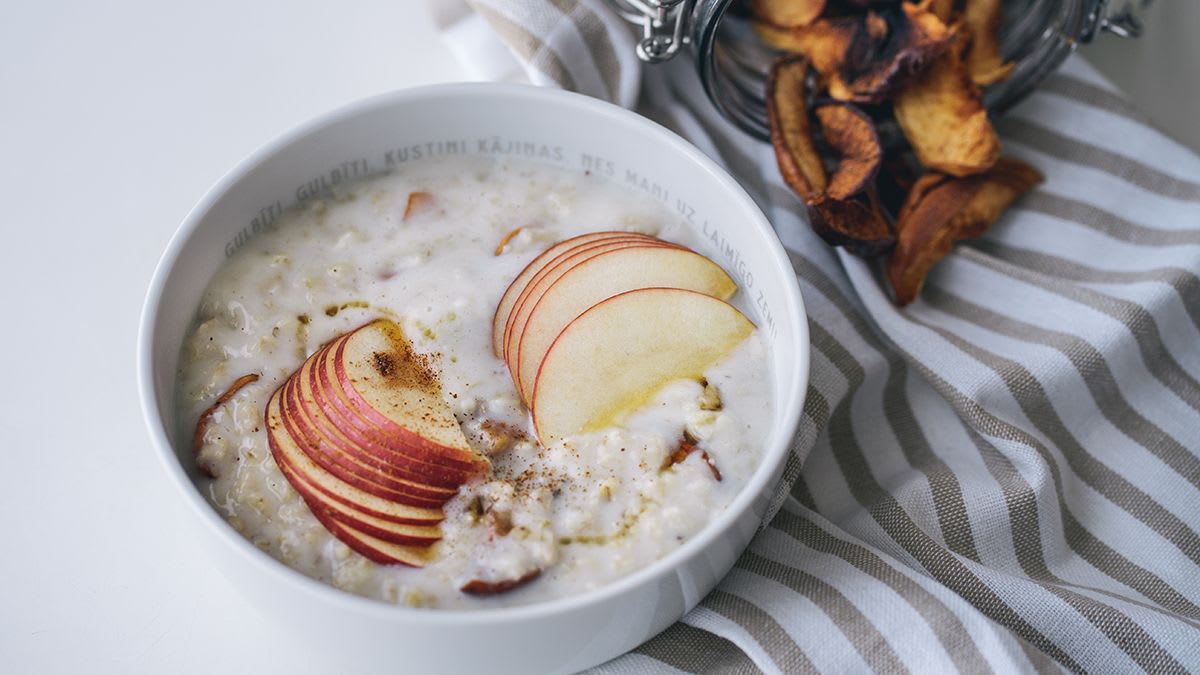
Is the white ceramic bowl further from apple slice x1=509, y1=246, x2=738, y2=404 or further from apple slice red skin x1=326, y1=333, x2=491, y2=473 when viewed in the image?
apple slice red skin x1=326, y1=333, x2=491, y2=473

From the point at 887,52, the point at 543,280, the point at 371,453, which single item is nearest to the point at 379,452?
the point at 371,453

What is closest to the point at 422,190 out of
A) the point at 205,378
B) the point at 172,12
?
the point at 205,378

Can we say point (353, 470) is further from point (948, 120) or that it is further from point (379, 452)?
point (948, 120)

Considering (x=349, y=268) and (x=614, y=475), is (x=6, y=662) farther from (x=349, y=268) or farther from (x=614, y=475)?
(x=614, y=475)

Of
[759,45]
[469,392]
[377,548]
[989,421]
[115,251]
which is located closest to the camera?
[377,548]

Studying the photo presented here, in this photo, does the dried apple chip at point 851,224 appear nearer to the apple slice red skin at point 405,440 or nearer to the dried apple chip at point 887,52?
the dried apple chip at point 887,52

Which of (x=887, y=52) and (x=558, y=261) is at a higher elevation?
(x=887, y=52)

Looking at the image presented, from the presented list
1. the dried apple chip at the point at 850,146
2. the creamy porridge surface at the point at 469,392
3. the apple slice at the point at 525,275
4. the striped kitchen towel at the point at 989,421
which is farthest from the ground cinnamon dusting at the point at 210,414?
the dried apple chip at the point at 850,146
